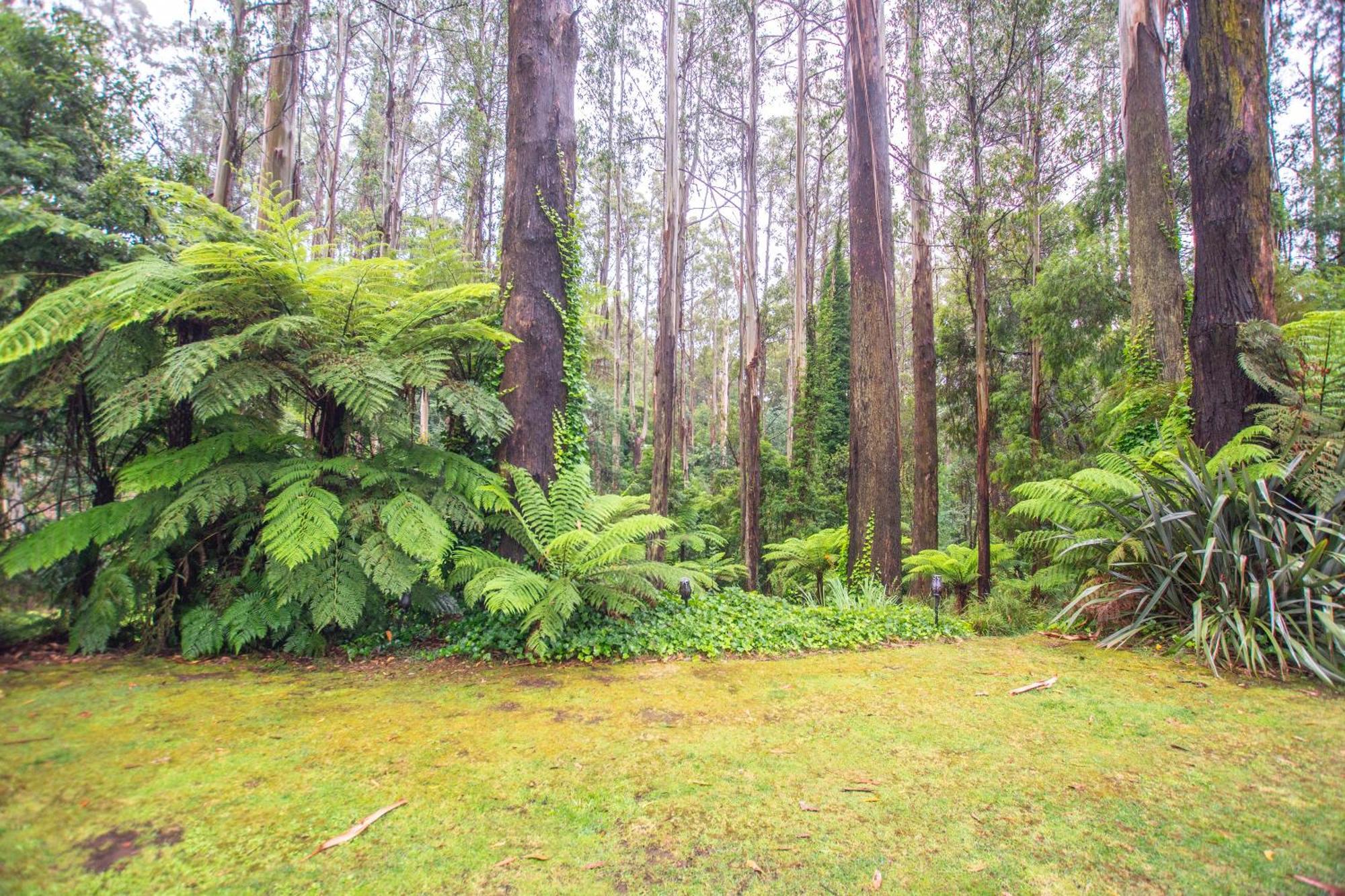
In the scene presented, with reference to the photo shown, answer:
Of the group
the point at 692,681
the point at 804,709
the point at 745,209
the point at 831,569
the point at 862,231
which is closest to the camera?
the point at 804,709

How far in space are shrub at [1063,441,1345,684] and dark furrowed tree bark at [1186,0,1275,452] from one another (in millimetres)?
601

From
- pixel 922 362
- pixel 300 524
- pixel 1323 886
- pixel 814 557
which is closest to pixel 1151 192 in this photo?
pixel 922 362

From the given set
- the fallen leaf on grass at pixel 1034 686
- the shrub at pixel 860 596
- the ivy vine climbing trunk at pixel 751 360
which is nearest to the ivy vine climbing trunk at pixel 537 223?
the shrub at pixel 860 596

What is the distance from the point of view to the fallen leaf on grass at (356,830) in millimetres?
1589

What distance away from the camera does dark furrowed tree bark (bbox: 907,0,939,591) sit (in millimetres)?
9078

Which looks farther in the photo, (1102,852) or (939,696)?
(939,696)

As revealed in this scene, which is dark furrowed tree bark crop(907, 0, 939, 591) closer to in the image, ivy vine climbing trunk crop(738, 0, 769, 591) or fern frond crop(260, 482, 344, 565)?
ivy vine climbing trunk crop(738, 0, 769, 591)

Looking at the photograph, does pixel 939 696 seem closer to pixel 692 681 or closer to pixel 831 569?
pixel 692 681

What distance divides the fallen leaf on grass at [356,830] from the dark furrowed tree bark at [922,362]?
848 cm

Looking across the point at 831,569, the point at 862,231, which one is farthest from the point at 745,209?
the point at 831,569

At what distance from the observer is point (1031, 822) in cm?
171

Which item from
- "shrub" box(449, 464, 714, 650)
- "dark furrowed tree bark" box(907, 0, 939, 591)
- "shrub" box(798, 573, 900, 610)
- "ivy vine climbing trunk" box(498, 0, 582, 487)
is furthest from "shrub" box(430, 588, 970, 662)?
"dark furrowed tree bark" box(907, 0, 939, 591)

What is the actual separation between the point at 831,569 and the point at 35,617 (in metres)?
8.01

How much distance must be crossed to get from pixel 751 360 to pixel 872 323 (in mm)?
5026
